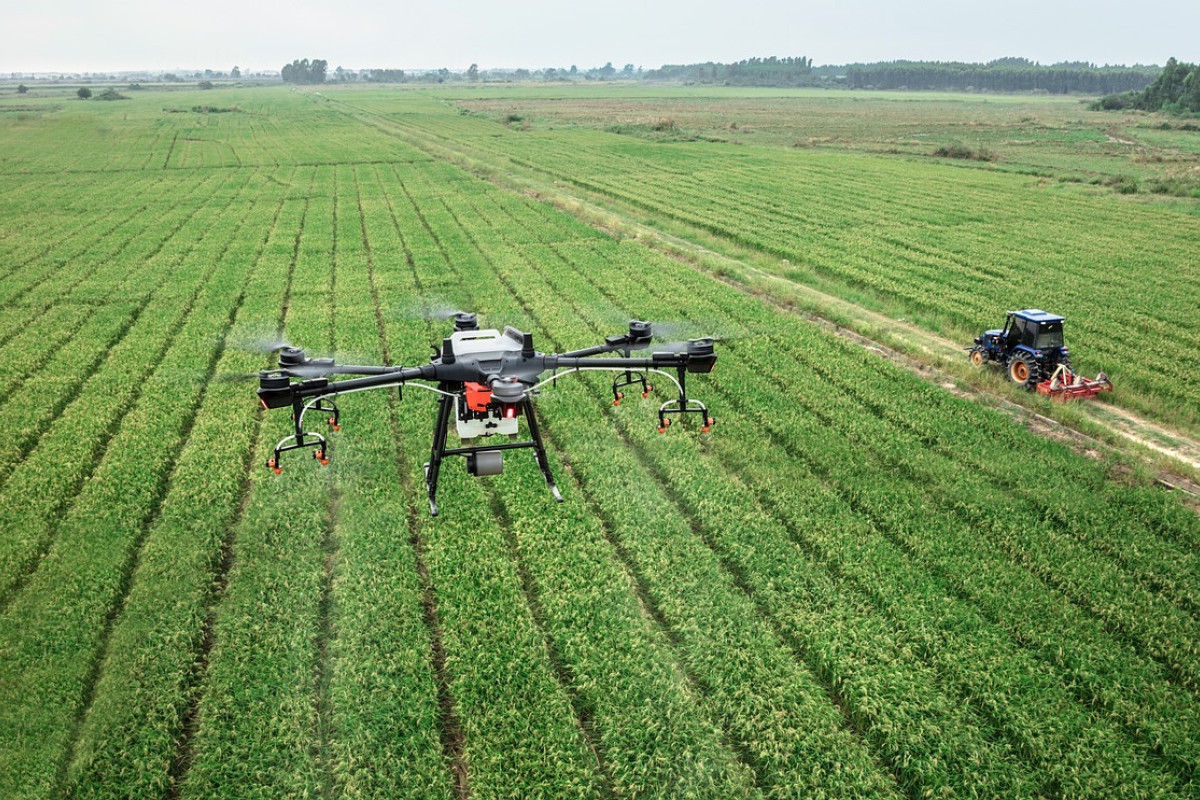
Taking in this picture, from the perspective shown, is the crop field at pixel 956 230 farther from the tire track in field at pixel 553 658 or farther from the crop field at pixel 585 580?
the tire track in field at pixel 553 658

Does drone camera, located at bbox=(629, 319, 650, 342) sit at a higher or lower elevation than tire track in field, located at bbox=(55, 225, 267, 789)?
higher

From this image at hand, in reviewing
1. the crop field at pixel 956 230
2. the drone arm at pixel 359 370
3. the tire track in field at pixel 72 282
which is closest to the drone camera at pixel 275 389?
the drone arm at pixel 359 370

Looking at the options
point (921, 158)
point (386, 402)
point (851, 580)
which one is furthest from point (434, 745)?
point (921, 158)

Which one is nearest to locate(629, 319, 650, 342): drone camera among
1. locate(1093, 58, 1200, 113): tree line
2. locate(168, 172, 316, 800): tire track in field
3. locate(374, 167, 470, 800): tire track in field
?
locate(374, 167, 470, 800): tire track in field

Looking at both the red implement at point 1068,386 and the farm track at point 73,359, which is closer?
the farm track at point 73,359

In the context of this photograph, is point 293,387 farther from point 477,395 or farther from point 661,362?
point 661,362

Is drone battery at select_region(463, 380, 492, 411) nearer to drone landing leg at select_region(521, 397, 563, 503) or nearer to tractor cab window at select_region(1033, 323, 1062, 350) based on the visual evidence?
drone landing leg at select_region(521, 397, 563, 503)
